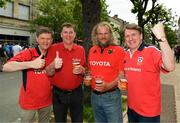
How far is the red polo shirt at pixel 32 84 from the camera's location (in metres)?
4.86

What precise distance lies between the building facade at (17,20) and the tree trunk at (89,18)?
28.7 meters

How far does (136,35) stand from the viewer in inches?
180

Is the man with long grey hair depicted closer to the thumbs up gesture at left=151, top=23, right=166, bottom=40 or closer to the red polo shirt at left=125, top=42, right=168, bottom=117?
the red polo shirt at left=125, top=42, right=168, bottom=117

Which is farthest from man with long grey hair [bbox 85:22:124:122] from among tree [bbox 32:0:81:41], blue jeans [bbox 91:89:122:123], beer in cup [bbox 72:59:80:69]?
tree [bbox 32:0:81:41]

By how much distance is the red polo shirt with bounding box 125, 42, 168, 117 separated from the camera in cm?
439

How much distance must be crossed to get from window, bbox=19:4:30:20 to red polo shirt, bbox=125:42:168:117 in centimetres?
3799

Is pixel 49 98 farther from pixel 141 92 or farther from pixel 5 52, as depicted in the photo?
pixel 5 52

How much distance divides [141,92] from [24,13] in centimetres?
3894

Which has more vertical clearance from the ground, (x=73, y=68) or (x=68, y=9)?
(x=68, y=9)

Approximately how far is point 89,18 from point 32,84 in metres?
4.34

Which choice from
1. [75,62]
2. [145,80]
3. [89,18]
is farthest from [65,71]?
[89,18]

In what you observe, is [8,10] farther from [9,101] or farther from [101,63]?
[101,63]

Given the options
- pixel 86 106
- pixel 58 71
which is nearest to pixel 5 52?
pixel 86 106

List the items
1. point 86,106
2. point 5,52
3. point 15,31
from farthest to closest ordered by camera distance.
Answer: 1. point 15,31
2. point 5,52
3. point 86,106
